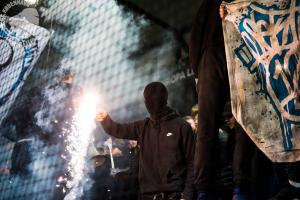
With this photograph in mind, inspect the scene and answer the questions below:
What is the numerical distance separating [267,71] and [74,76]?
3.82 m

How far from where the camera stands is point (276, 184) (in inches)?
65.3

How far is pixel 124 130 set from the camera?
2053 mm

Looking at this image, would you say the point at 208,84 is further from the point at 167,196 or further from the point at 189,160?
the point at 167,196

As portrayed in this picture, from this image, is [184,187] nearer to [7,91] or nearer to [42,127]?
[42,127]

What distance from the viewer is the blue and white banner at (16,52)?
4.89 metres

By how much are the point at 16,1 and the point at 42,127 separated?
2030 mm

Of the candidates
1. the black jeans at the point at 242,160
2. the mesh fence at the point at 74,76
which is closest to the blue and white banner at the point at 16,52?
the mesh fence at the point at 74,76

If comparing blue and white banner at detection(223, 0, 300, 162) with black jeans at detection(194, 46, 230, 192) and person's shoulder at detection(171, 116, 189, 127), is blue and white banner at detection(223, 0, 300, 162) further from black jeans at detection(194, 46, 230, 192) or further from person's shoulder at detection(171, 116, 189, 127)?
person's shoulder at detection(171, 116, 189, 127)

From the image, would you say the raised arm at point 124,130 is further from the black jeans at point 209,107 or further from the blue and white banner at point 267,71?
the blue and white banner at point 267,71

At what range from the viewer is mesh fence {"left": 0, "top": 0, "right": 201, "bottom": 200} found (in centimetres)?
401

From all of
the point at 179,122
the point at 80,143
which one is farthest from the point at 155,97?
the point at 80,143

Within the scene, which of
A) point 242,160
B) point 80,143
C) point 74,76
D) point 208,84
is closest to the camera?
point 242,160

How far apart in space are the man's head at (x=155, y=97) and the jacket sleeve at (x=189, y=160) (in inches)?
7.5

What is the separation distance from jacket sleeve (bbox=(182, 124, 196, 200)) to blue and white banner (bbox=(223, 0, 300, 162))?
0.52 m
